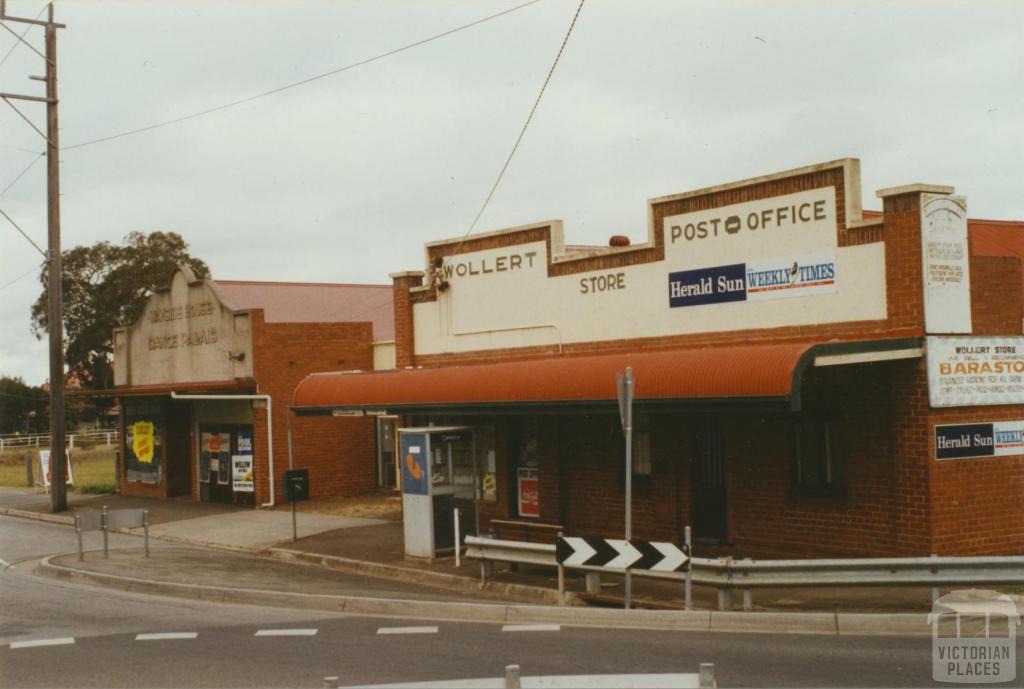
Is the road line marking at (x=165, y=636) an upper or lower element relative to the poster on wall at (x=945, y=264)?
lower

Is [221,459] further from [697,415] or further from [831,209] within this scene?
[831,209]

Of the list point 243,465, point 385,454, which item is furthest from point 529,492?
point 243,465

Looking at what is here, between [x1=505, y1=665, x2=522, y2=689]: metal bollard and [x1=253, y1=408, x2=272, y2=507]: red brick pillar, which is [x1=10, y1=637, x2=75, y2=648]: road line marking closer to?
[x1=505, y1=665, x2=522, y2=689]: metal bollard

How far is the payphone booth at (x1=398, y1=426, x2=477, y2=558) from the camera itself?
17.8 metres

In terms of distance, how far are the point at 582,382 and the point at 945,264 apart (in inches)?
198

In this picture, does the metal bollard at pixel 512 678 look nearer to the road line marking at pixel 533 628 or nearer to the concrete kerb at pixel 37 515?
the road line marking at pixel 533 628

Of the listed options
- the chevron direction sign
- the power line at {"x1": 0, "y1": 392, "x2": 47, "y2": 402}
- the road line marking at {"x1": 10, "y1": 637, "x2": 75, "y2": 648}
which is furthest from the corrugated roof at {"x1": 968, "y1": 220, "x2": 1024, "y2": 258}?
the power line at {"x1": 0, "y1": 392, "x2": 47, "y2": 402}

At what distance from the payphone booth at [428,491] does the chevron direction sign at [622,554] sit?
418 cm

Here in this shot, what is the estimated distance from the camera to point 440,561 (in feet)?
58.0

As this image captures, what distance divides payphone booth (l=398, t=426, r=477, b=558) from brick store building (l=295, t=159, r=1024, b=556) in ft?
0.75

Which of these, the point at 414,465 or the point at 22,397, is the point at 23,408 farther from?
the point at 414,465

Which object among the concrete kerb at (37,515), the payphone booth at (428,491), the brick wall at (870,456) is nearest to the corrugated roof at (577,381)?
the payphone booth at (428,491)

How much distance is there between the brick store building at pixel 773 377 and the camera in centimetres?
1442

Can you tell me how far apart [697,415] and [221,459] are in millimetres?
16340
